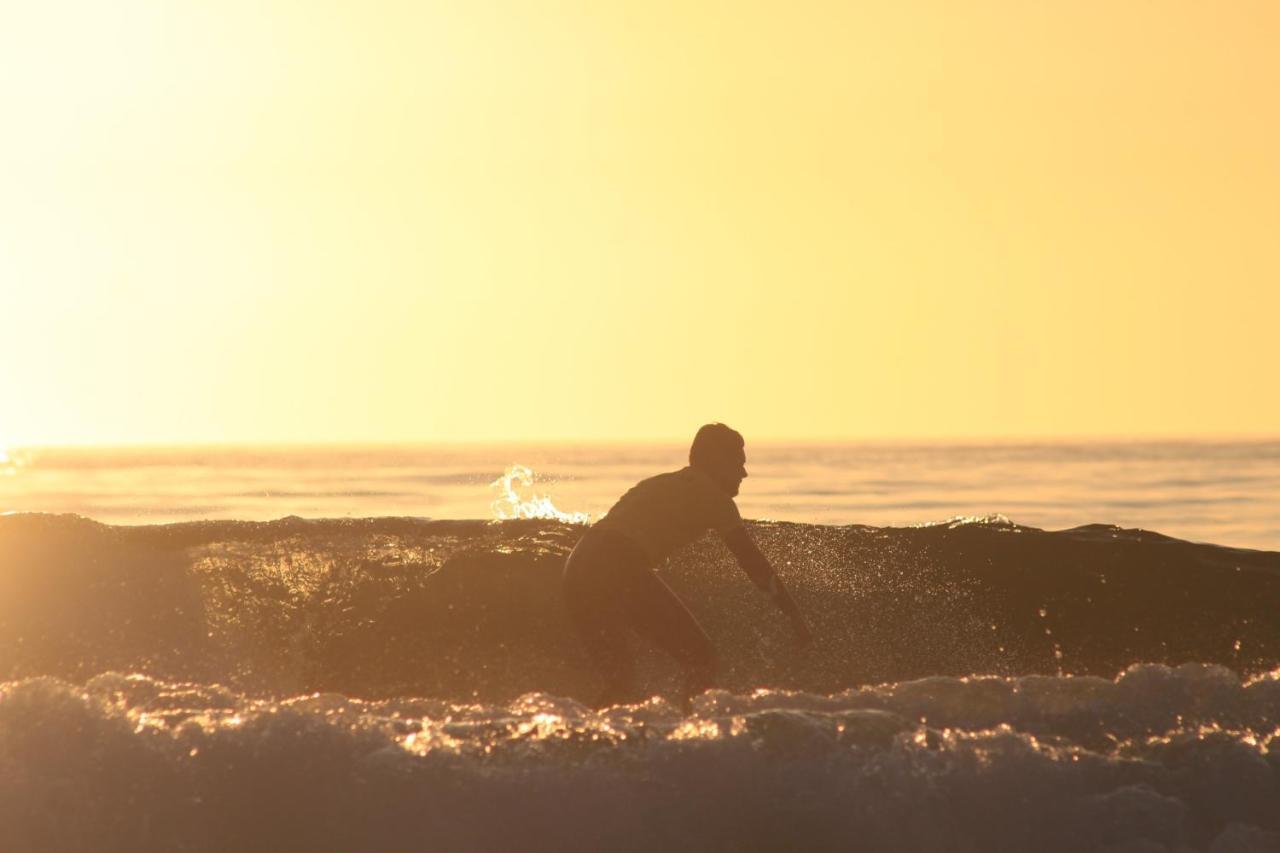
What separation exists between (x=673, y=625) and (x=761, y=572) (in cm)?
65

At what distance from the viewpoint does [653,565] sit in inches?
475

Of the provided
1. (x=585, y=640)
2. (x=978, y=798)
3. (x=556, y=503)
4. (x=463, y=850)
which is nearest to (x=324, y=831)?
(x=463, y=850)

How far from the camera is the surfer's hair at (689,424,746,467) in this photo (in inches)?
476

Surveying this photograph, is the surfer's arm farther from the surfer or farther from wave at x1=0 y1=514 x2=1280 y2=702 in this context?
wave at x1=0 y1=514 x2=1280 y2=702

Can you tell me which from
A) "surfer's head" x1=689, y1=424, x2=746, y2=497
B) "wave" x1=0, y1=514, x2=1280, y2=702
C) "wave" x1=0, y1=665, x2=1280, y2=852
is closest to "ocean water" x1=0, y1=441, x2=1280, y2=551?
"wave" x1=0, y1=514, x2=1280, y2=702

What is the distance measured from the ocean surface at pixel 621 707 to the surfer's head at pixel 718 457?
1327 millimetres

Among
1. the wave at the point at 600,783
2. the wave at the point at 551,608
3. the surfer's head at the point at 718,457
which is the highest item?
the surfer's head at the point at 718,457

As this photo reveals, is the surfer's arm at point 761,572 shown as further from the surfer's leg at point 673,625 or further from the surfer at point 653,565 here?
the surfer's leg at point 673,625

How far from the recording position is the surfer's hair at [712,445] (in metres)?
12.1

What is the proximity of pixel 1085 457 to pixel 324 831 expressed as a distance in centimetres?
3986

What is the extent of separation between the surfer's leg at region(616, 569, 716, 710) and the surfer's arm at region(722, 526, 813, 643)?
49 cm

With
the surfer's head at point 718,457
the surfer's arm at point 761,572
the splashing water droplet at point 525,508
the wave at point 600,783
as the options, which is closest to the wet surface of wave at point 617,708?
the wave at point 600,783

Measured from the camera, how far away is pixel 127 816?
11133 millimetres

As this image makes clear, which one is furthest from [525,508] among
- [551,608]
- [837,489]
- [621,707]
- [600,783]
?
[600,783]
